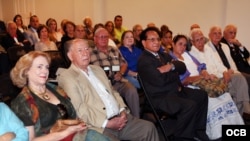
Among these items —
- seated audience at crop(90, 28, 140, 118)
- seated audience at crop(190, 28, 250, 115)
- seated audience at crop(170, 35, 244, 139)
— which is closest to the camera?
seated audience at crop(170, 35, 244, 139)

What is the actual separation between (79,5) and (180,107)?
609 centimetres

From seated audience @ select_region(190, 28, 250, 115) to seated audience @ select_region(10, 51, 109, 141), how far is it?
2438 mm

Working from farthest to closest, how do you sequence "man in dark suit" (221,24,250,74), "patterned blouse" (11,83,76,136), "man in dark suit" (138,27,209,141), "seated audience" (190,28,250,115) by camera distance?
"man in dark suit" (221,24,250,74) < "seated audience" (190,28,250,115) < "man in dark suit" (138,27,209,141) < "patterned blouse" (11,83,76,136)

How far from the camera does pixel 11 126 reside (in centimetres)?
187

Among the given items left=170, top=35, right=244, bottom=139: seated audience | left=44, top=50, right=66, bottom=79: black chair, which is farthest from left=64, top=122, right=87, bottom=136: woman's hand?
left=170, top=35, right=244, bottom=139: seated audience

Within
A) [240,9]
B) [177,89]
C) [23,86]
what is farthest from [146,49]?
[240,9]

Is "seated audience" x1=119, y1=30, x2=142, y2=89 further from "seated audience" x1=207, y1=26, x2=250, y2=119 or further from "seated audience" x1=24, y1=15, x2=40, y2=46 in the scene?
"seated audience" x1=24, y1=15, x2=40, y2=46

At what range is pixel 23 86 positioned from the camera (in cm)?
218

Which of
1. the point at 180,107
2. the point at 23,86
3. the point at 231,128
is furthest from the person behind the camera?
the point at 180,107

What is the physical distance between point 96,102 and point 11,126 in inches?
32.1

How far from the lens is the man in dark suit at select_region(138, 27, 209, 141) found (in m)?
3.21

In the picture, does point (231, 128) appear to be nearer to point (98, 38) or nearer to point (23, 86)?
point (23, 86)

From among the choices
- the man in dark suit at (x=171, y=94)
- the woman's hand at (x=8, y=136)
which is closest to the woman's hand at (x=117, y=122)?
the man in dark suit at (x=171, y=94)

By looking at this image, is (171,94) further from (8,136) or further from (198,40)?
(8,136)
